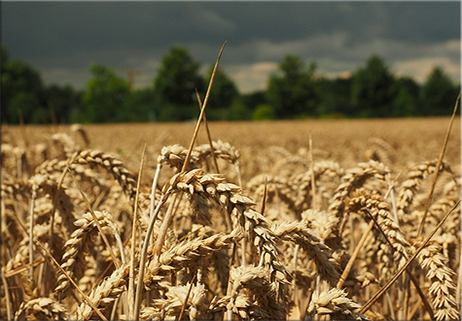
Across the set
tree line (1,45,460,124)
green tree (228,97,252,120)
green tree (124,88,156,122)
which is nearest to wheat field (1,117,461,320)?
tree line (1,45,460,124)

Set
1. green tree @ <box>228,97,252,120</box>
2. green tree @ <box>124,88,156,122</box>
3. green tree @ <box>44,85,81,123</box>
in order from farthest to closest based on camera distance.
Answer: green tree @ <box>44,85,81,123</box> → green tree @ <box>124,88,156,122</box> → green tree @ <box>228,97,252,120</box>

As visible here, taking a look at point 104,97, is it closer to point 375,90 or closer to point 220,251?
point 375,90

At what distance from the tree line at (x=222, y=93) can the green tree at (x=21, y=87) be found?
0.04 metres

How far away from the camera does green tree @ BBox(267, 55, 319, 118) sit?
6462 cm

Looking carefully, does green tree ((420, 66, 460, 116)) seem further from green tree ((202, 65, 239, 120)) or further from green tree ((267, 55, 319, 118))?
green tree ((202, 65, 239, 120))

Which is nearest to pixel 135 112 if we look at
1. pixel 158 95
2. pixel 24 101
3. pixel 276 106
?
pixel 158 95

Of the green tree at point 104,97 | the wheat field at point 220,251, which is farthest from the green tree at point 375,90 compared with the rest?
the wheat field at point 220,251

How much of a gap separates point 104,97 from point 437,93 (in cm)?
4954

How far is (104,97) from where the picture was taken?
6806 cm

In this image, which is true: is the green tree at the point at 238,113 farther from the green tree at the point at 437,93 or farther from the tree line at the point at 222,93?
the green tree at the point at 437,93

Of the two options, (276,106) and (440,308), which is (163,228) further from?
(276,106)

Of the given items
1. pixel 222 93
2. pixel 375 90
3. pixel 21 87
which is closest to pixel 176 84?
pixel 222 93

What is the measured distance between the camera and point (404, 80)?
231 ft

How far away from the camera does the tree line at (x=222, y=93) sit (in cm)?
6131
